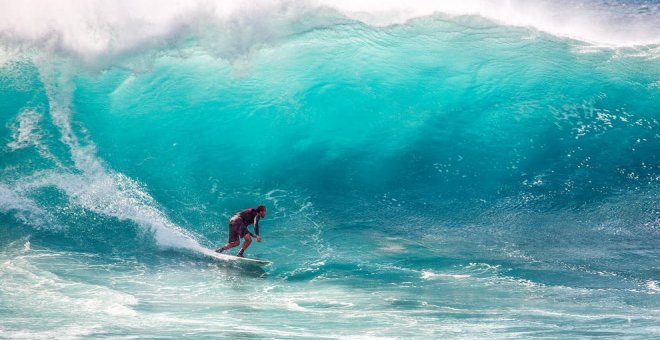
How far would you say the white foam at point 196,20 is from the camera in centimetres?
1421

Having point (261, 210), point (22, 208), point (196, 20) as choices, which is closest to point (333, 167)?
point (261, 210)

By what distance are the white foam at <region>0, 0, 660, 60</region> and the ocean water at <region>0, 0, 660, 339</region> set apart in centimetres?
5

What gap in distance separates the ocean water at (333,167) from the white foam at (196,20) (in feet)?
0.15

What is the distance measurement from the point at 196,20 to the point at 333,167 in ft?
16.0

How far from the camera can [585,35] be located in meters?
14.6

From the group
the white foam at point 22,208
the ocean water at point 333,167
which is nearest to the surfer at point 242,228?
the ocean water at point 333,167

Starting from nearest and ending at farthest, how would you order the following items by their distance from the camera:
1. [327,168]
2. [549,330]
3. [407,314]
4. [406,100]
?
[549,330], [407,314], [327,168], [406,100]

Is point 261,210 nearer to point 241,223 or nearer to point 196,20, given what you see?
point 241,223

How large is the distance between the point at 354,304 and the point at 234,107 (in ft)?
20.6

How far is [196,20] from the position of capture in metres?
14.3

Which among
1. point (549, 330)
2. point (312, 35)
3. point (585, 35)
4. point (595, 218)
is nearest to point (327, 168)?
point (312, 35)

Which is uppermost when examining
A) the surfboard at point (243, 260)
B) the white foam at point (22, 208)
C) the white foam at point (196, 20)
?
the white foam at point (196, 20)

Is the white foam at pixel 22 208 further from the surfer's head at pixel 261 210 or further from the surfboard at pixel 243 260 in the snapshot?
the surfer's head at pixel 261 210

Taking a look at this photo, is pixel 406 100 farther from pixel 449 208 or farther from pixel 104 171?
pixel 104 171
